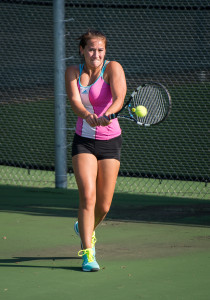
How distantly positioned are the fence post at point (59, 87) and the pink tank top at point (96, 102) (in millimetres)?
3030

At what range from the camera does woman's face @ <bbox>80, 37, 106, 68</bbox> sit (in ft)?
14.8

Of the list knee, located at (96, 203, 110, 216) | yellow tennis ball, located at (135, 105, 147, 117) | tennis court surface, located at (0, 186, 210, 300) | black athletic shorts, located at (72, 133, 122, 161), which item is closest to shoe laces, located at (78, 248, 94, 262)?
tennis court surface, located at (0, 186, 210, 300)

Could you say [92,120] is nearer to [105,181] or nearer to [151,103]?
[105,181]

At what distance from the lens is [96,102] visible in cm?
453

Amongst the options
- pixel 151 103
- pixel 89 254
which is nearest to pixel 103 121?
pixel 89 254

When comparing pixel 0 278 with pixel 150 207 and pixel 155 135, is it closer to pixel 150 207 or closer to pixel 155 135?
pixel 150 207

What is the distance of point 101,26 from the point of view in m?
8.73

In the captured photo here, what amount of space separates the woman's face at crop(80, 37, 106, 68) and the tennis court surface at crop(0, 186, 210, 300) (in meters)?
1.30

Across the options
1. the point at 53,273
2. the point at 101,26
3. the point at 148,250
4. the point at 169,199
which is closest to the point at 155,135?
the point at 101,26

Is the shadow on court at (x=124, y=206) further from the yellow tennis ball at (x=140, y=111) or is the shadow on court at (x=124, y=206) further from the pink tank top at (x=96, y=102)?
the pink tank top at (x=96, y=102)

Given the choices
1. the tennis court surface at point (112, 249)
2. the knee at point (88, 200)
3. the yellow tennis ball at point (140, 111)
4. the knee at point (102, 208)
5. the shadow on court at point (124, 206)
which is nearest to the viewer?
the tennis court surface at point (112, 249)

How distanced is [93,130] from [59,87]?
10.2 ft

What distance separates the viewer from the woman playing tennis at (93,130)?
443 cm

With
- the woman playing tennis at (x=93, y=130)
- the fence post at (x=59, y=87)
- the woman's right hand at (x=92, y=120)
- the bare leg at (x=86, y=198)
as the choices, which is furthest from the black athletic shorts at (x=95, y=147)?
the fence post at (x=59, y=87)
